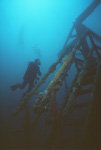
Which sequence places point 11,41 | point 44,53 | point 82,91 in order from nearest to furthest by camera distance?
point 82,91 → point 44,53 → point 11,41

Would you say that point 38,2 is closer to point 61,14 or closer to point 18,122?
point 61,14

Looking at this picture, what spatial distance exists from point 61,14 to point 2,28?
39454 millimetres

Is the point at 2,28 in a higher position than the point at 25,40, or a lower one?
higher

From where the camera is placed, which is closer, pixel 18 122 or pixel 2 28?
pixel 18 122

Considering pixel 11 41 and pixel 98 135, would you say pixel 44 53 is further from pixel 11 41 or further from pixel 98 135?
pixel 98 135

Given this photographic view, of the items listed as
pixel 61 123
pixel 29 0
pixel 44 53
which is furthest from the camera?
pixel 29 0

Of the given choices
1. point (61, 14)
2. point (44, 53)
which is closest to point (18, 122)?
point (44, 53)

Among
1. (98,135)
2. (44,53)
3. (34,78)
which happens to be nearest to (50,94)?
(98,135)

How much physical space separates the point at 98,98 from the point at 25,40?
10172cm

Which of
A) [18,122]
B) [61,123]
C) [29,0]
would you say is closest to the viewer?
[61,123]

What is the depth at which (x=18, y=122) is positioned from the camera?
24.6 metres

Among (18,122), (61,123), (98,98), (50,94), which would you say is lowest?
(61,123)

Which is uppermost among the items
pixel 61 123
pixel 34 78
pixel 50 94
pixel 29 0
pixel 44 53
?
pixel 29 0

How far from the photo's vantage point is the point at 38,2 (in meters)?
104
